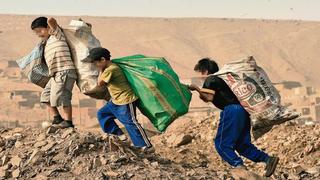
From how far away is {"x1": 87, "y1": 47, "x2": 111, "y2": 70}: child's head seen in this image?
680cm

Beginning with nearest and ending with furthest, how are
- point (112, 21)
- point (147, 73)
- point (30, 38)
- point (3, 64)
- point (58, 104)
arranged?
1. point (147, 73)
2. point (58, 104)
3. point (3, 64)
4. point (30, 38)
5. point (112, 21)

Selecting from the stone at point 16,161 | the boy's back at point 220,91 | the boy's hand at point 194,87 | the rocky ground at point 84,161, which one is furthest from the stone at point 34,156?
the boy's back at point 220,91

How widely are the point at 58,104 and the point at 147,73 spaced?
1244 millimetres

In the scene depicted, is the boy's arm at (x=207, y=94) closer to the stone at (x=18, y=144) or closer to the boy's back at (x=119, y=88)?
the boy's back at (x=119, y=88)

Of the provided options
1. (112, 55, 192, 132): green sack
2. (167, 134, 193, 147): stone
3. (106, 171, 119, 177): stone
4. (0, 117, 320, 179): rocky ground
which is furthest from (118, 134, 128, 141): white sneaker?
(167, 134, 193, 147): stone

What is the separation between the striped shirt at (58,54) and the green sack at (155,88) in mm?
812

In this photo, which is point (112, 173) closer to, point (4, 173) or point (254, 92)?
point (4, 173)

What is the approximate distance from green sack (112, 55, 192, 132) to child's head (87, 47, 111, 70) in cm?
12

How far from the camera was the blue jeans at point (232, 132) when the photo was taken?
6852mm

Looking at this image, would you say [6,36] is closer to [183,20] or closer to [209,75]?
[183,20]

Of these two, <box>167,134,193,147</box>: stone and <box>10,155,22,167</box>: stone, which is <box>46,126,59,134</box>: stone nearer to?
<box>10,155,22,167</box>: stone

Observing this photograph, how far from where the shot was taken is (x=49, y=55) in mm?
7598

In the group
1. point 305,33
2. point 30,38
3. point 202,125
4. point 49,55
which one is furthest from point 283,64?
point 49,55

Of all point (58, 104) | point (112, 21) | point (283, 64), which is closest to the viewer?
point (58, 104)
